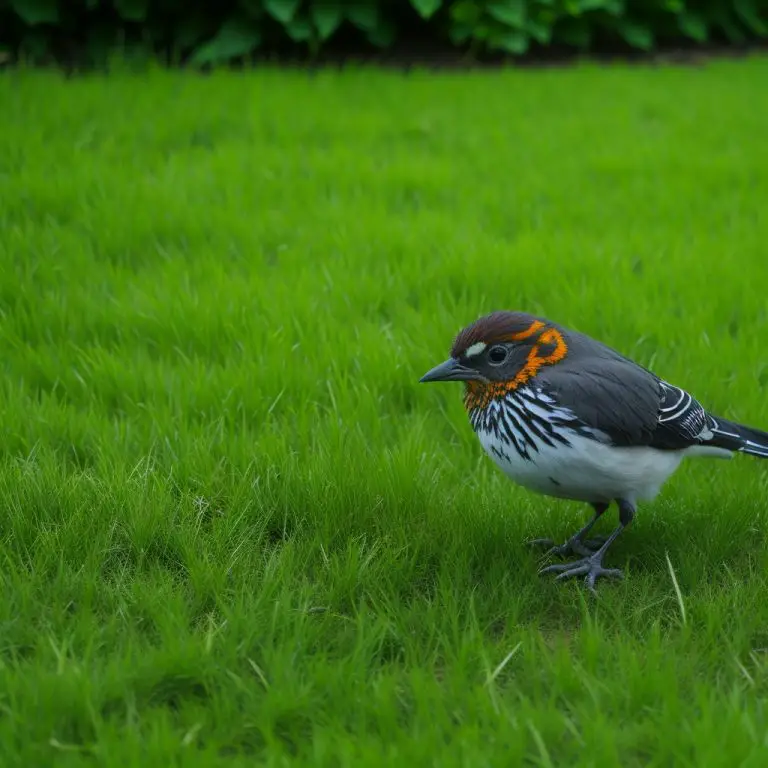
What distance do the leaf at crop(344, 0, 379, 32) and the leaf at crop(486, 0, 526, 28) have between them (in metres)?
1.27

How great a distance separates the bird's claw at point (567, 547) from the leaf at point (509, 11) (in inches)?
332

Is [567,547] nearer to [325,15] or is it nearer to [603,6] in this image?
[325,15]

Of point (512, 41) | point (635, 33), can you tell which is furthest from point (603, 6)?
point (512, 41)

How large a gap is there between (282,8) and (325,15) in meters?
0.47

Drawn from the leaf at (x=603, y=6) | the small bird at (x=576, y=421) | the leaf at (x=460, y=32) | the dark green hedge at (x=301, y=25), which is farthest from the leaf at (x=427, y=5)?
the small bird at (x=576, y=421)

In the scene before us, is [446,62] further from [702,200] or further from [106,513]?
[106,513]

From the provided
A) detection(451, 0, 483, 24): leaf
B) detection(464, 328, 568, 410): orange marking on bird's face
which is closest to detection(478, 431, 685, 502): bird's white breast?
detection(464, 328, 568, 410): orange marking on bird's face

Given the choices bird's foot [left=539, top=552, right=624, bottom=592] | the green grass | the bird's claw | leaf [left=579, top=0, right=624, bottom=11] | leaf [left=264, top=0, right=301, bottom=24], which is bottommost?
the bird's claw

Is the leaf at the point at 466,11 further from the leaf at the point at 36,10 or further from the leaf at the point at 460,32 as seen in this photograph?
the leaf at the point at 36,10

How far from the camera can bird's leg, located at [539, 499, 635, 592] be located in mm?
3184

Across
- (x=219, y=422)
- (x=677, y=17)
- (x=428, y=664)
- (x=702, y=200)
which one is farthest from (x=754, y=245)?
(x=677, y=17)

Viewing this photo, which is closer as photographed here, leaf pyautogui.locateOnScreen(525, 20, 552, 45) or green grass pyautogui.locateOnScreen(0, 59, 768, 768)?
green grass pyautogui.locateOnScreen(0, 59, 768, 768)

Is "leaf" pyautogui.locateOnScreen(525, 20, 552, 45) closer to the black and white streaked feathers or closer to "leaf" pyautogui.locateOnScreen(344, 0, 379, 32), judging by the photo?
"leaf" pyautogui.locateOnScreen(344, 0, 379, 32)

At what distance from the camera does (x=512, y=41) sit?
1072 centimetres
